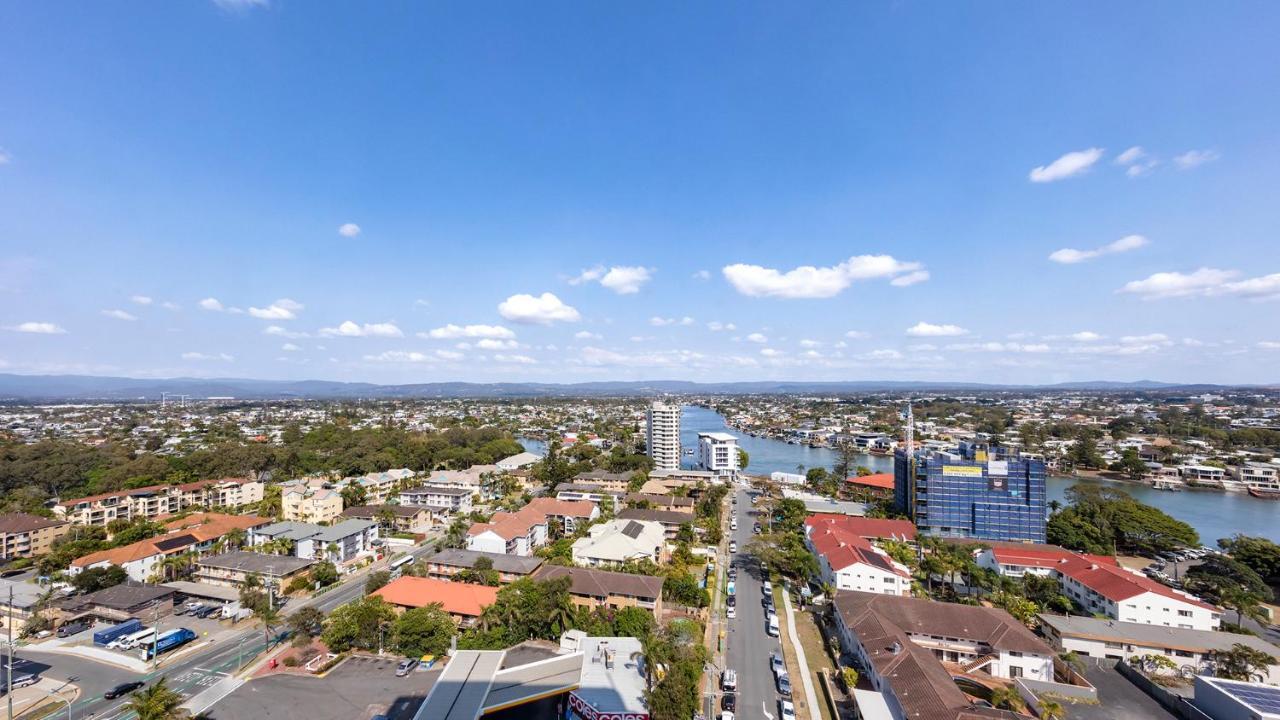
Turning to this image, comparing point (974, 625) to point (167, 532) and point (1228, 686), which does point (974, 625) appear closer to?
point (1228, 686)

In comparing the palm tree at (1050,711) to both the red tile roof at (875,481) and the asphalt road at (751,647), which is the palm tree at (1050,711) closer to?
the asphalt road at (751,647)

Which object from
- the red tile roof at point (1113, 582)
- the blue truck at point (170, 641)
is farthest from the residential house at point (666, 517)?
the blue truck at point (170, 641)

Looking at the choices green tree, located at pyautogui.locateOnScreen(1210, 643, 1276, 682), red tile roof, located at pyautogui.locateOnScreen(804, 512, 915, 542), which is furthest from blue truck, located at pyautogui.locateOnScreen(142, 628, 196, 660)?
green tree, located at pyautogui.locateOnScreen(1210, 643, 1276, 682)

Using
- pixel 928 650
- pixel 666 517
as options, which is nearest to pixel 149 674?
pixel 666 517

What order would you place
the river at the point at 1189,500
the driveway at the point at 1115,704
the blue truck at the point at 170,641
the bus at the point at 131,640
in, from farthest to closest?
1. the river at the point at 1189,500
2. the bus at the point at 131,640
3. the blue truck at the point at 170,641
4. the driveway at the point at 1115,704

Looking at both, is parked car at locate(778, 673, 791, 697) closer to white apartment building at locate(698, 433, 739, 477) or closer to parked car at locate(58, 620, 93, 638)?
parked car at locate(58, 620, 93, 638)

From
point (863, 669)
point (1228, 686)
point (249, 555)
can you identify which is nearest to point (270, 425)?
point (249, 555)
